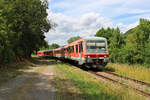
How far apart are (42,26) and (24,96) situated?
72.8ft

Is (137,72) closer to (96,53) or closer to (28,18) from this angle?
(96,53)

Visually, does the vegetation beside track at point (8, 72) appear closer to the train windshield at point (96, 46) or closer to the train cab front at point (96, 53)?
the train cab front at point (96, 53)

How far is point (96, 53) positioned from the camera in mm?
15922

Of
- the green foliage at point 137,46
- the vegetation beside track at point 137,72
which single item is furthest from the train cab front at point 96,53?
the green foliage at point 137,46

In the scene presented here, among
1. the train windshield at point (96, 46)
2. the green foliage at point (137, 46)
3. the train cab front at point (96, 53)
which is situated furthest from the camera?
the green foliage at point (137, 46)


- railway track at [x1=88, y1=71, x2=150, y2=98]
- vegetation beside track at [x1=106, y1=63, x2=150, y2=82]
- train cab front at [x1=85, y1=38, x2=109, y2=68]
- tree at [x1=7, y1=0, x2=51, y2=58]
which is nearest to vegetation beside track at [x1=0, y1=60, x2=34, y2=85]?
tree at [x1=7, y1=0, x2=51, y2=58]

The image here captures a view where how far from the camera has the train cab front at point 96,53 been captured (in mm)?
15797

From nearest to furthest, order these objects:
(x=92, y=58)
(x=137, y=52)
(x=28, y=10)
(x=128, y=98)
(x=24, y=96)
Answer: (x=128, y=98), (x=24, y=96), (x=92, y=58), (x=28, y=10), (x=137, y=52)

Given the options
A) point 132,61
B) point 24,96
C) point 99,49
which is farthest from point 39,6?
point 132,61

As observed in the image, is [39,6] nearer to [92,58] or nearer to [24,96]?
[92,58]

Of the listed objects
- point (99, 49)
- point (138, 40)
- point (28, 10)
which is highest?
point (28, 10)

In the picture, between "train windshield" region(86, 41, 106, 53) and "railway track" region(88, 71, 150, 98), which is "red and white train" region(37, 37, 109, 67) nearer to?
"train windshield" region(86, 41, 106, 53)

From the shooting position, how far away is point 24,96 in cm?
692

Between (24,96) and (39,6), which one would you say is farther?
(39,6)
